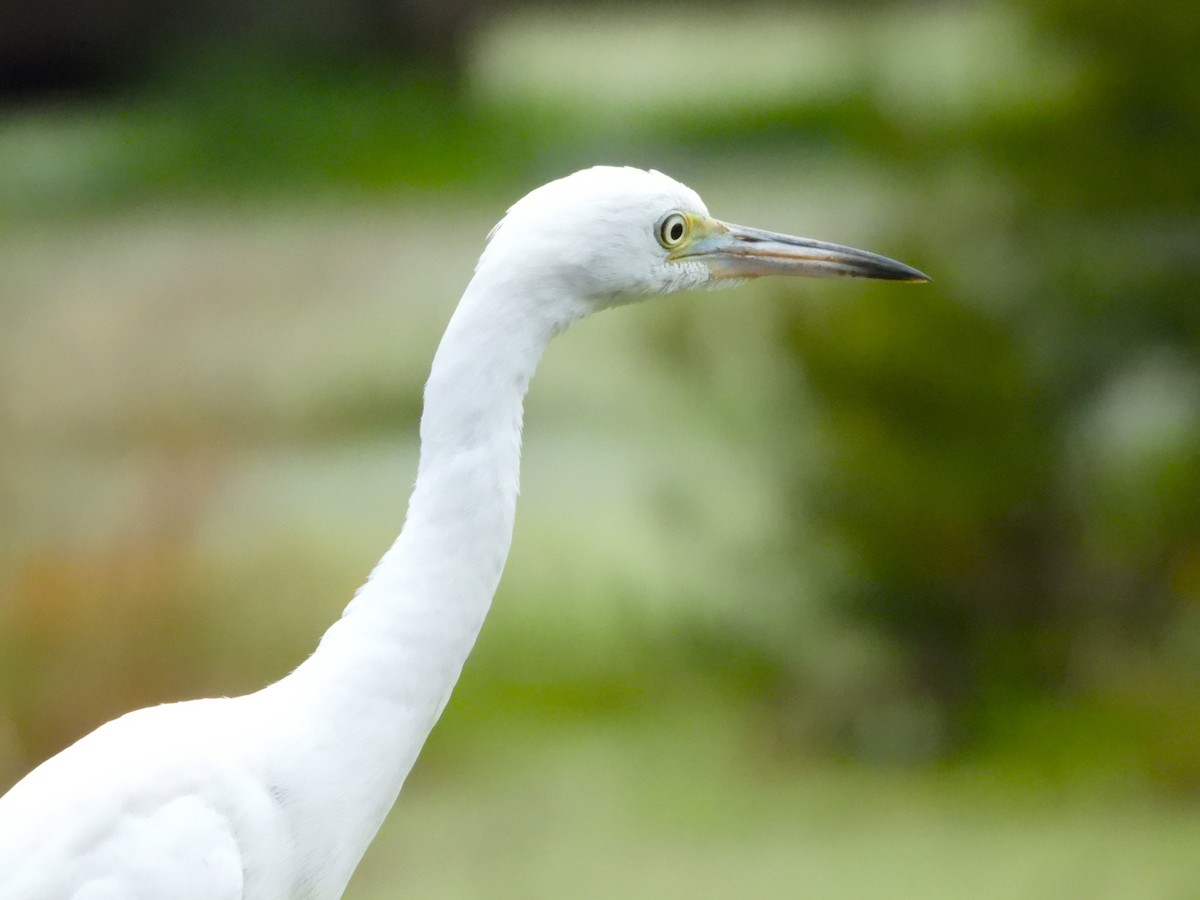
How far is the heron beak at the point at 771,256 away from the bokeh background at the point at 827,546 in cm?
141

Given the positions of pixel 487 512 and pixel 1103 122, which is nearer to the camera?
pixel 487 512

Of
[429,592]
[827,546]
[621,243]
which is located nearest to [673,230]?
[621,243]

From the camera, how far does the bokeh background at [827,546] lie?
2412mm

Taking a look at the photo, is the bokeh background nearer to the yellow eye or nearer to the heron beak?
the heron beak

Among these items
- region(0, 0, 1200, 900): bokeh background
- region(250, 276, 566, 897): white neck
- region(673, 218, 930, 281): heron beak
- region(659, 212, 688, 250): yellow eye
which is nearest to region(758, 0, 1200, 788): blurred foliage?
region(0, 0, 1200, 900): bokeh background

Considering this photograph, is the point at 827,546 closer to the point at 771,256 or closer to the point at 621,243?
the point at 771,256

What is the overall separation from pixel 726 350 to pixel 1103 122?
2.42 feet

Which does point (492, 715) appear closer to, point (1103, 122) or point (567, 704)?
point (567, 704)

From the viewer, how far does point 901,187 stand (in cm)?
250

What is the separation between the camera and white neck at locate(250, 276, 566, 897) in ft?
2.80

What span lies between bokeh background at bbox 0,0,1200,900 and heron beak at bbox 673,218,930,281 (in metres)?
1.41

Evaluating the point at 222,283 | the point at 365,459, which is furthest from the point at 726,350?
the point at 222,283

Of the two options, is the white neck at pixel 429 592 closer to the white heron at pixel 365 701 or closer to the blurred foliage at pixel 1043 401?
the white heron at pixel 365 701

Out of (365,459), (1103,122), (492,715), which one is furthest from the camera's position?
(365,459)
